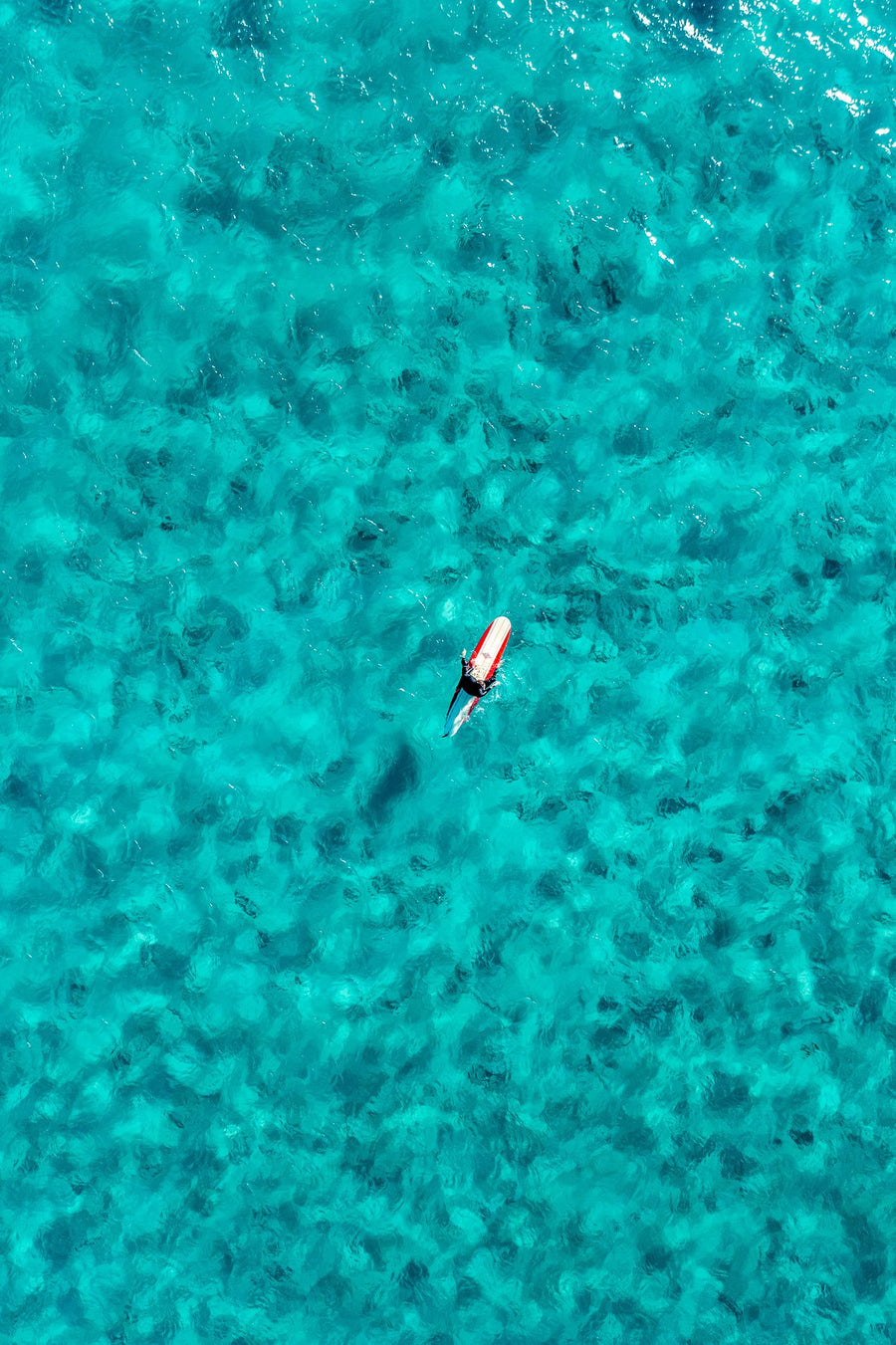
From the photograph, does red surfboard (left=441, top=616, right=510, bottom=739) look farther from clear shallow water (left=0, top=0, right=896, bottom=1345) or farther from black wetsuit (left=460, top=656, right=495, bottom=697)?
clear shallow water (left=0, top=0, right=896, bottom=1345)

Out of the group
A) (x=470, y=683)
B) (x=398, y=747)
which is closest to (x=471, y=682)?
(x=470, y=683)

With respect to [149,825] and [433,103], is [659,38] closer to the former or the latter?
[433,103]

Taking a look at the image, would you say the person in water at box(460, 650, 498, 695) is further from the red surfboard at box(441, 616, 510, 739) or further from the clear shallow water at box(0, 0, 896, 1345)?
the clear shallow water at box(0, 0, 896, 1345)

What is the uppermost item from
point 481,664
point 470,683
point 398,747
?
point 481,664

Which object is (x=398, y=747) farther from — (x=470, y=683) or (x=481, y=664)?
(x=481, y=664)

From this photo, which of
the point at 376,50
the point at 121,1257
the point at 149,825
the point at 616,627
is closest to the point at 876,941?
the point at 616,627

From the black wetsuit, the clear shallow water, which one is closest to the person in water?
the black wetsuit

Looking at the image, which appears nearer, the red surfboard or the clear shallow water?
the red surfboard
